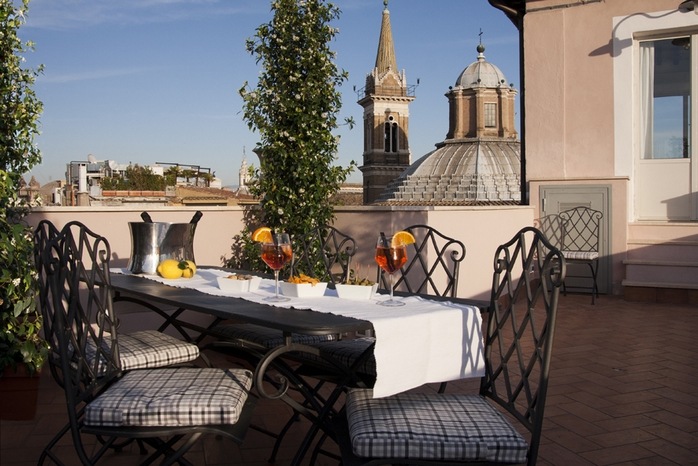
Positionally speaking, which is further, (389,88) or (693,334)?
(389,88)

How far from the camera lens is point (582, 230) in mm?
7281

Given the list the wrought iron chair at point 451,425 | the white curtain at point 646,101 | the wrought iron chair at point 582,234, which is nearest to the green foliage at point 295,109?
the wrought iron chair at point 582,234

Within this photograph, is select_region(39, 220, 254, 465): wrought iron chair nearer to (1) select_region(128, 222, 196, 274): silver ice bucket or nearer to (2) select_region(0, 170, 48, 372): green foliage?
(1) select_region(128, 222, 196, 274): silver ice bucket

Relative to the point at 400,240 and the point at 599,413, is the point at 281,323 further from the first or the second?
the point at 599,413

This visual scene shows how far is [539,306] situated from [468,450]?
511cm

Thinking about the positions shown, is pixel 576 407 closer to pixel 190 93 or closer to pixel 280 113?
pixel 280 113

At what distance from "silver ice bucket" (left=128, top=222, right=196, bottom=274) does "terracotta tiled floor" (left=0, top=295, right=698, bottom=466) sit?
0.86 meters

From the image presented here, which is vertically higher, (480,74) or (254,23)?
(480,74)

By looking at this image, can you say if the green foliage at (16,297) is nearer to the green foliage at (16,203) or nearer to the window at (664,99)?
the green foliage at (16,203)

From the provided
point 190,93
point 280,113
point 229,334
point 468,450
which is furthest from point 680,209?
point 190,93

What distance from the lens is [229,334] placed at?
326 cm

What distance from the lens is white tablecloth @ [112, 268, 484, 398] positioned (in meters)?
2.08

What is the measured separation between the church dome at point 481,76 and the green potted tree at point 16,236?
63.0 m

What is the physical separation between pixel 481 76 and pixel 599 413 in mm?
63592
